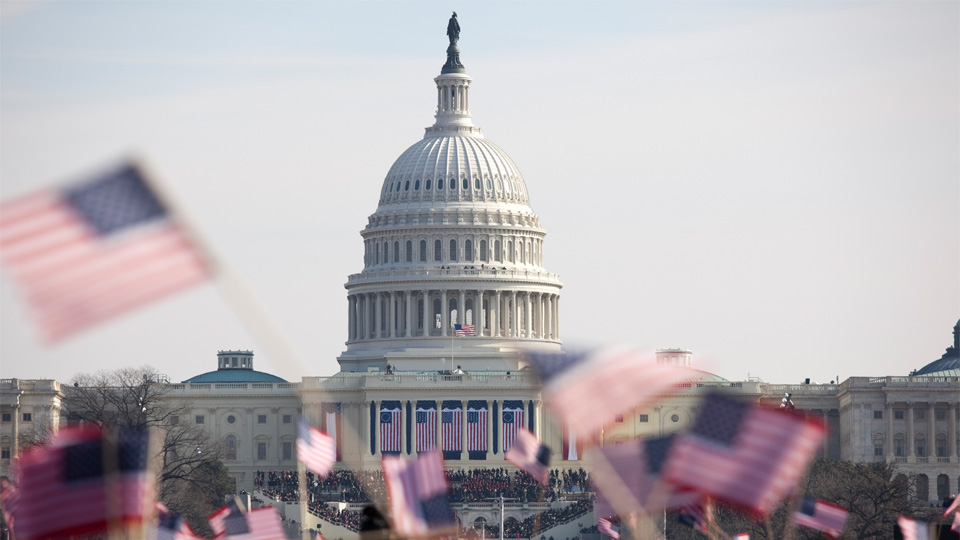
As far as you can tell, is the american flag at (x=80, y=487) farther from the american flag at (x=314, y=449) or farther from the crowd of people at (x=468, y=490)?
the crowd of people at (x=468, y=490)

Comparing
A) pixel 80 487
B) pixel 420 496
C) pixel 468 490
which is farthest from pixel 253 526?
pixel 468 490

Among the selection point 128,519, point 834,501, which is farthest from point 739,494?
point 834,501

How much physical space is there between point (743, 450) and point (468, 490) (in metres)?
127

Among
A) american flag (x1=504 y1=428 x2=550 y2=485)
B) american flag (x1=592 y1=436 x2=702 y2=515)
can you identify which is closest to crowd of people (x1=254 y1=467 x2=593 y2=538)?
american flag (x1=504 y1=428 x2=550 y2=485)

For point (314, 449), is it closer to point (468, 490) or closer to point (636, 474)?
point (636, 474)

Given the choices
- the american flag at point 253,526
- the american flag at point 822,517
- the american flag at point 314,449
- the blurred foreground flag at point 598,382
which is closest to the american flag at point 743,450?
the blurred foreground flag at point 598,382

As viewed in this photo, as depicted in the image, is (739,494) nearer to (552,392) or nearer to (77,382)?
(552,392)

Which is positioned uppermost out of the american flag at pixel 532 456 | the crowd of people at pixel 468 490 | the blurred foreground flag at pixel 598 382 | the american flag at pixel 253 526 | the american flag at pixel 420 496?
the blurred foreground flag at pixel 598 382

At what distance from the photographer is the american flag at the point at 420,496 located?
52841 mm

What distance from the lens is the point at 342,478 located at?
181 metres

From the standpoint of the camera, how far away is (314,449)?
7138 centimetres

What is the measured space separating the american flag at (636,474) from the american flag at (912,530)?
1235 centimetres

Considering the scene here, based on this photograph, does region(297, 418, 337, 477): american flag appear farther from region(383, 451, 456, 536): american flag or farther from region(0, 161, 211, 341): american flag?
region(0, 161, 211, 341): american flag

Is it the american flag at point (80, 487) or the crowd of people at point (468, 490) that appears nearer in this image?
the american flag at point (80, 487)
